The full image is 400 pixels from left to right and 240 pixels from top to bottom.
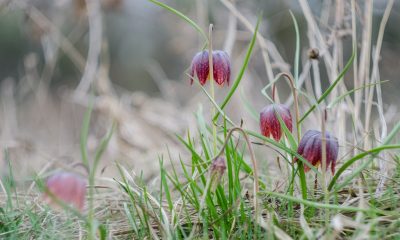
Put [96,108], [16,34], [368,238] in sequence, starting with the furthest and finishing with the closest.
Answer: [16,34] < [96,108] < [368,238]

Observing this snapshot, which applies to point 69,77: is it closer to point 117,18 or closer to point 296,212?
point 117,18

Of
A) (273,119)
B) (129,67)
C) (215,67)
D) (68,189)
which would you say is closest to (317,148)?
(273,119)

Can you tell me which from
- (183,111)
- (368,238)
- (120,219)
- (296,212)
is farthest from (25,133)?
(368,238)

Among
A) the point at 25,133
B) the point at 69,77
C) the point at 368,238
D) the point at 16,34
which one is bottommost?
the point at 368,238

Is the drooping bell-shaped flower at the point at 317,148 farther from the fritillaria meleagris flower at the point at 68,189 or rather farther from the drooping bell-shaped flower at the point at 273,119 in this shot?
the fritillaria meleagris flower at the point at 68,189

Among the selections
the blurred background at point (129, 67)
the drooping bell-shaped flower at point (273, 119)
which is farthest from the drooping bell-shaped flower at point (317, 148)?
the blurred background at point (129, 67)
